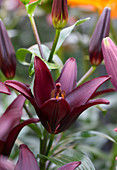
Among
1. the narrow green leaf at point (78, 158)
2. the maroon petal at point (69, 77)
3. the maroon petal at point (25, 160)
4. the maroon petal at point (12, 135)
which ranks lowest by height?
the narrow green leaf at point (78, 158)

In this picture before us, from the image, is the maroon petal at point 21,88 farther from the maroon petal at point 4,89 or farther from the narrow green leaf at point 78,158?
the narrow green leaf at point 78,158

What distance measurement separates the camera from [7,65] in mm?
407

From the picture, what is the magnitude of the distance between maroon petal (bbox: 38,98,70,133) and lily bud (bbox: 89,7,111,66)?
11cm

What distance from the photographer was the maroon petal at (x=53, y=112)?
0.32 metres

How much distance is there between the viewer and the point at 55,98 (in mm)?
319

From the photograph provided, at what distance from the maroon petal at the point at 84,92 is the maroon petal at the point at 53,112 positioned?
0.08 ft

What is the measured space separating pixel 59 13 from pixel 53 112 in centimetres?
13

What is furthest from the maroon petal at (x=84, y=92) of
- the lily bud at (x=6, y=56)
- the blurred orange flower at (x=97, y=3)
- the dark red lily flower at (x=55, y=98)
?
the blurred orange flower at (x=97, y=3)

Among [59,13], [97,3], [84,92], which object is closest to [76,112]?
[84,92]

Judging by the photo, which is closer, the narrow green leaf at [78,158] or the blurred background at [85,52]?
the narrow green leaf at [78,158]

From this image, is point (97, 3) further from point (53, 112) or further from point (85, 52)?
point (53, 112)

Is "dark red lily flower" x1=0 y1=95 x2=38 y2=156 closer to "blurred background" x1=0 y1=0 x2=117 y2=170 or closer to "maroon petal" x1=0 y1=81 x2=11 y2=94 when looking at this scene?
"maroon petal" x1=0 y1=81 x2=11 y2=94

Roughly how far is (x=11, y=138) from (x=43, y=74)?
0.09 metres

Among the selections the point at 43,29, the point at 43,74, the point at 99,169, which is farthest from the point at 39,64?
the point at 43,29
